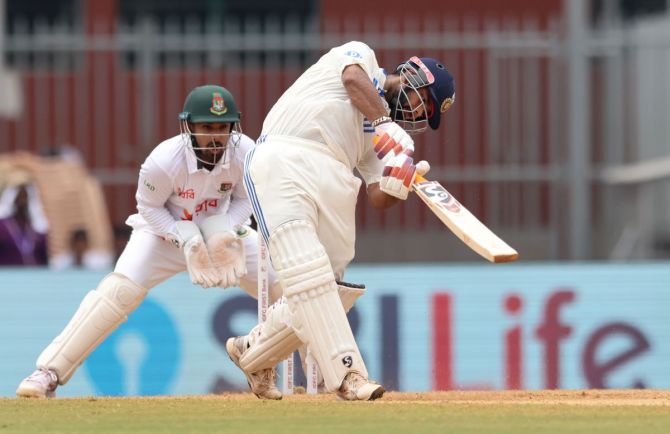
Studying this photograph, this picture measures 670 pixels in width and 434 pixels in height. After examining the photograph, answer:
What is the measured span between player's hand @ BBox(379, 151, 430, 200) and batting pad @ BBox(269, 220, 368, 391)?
1.32 feet

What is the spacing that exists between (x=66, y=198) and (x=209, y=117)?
4.88 m

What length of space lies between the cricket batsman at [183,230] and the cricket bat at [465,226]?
49.7 inches

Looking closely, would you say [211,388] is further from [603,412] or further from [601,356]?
[603,412]

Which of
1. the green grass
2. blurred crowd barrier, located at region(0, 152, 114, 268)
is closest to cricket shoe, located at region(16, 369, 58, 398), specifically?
the green grass

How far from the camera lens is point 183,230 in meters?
8.77

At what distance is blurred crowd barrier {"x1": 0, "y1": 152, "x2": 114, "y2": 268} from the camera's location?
42.9 ft

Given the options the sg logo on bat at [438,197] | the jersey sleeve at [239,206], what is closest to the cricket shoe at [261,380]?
the jersey sleeve at [239,206]

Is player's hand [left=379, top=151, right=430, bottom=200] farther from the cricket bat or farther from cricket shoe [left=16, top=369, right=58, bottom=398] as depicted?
cricket shoe [left=16, top=369, right=58, bottom=398]

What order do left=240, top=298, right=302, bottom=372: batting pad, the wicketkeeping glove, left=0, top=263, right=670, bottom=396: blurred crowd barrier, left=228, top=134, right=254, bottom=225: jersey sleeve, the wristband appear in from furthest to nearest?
1. left=0, top=263, right=670, bottom=396: blurred crowd barrier
2. left=228, top=134, right=254, bottom=225: jersey sleeve
3. the wicketkeeping glove
4. left=240, top=298, right=302, bottom=372: batting pad
5. the wristband

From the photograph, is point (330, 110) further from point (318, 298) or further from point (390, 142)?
point (318, 298)

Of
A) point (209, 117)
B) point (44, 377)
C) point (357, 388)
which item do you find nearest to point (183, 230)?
point (209, 117)

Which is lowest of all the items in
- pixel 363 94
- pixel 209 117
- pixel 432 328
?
pixel 432 328

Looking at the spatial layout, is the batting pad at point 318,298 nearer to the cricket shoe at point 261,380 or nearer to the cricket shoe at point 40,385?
the cricket shoe at point 261,380

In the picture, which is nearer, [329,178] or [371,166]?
[329,178]
